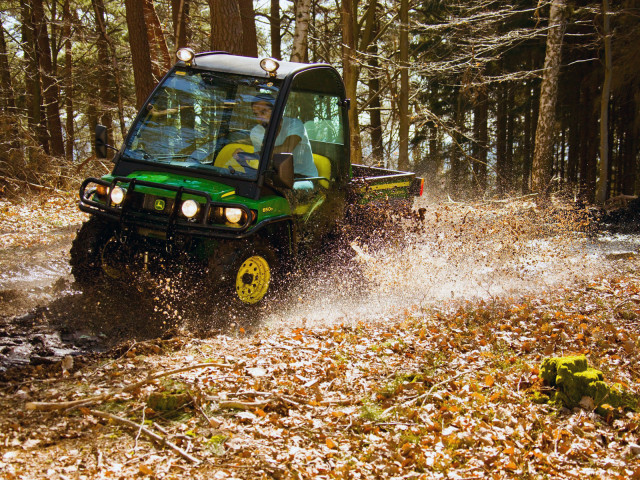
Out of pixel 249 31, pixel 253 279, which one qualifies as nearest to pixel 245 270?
pixel 253 279

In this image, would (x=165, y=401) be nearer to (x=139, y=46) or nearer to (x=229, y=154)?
(x=229, y=154)

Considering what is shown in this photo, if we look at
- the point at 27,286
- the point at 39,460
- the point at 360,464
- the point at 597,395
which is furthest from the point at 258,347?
the point at 27,286

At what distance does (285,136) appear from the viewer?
629cm

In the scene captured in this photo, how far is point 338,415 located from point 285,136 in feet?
10.9

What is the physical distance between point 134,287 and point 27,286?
178cm

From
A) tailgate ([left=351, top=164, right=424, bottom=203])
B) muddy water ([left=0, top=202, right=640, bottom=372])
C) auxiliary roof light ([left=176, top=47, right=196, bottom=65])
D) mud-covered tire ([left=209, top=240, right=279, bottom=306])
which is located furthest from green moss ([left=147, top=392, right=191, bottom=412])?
tailgate ([left=351, top=164, right=424, bottom=203])

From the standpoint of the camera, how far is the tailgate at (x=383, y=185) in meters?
7.53

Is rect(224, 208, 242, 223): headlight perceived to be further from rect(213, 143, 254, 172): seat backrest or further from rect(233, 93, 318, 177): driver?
rect(233, 93, 318, 177): driver

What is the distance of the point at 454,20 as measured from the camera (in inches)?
608

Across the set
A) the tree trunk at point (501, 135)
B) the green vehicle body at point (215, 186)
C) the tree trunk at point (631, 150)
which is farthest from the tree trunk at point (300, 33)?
the tree trunk at point (501, 135)

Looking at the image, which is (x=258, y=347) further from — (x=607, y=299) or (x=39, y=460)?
(x=607, y=299)

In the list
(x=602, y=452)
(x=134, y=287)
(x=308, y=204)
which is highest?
(x=308, y=204)

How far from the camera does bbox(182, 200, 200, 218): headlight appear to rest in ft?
17.7

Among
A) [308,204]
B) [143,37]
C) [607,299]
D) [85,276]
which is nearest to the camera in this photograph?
[85,276]
